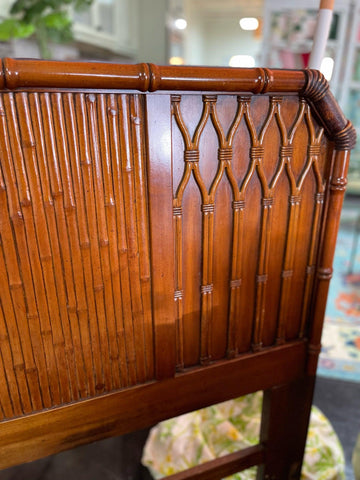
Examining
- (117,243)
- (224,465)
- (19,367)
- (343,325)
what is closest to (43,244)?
(117,243)

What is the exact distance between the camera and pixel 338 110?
2.64ft

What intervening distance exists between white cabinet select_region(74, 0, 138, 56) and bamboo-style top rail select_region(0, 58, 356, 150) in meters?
2.39

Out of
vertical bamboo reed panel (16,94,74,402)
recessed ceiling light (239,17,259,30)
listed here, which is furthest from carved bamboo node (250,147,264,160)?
recessed ceiling light (239,17,259,30)

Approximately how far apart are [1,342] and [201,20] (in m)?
7.02

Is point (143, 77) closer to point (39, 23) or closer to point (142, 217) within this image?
point (142, 217)

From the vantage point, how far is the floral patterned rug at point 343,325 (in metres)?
2.25

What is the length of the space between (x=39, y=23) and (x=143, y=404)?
2139mm

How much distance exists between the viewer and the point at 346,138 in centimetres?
84

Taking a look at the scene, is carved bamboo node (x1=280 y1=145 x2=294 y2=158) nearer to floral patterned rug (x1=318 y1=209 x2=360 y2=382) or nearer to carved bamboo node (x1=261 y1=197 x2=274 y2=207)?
carved bamboo node (x1=261 y1=197 x2=274 y2=207)

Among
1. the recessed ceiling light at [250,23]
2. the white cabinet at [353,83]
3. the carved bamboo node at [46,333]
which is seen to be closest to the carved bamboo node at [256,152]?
the carved bamboo node at [46,333]

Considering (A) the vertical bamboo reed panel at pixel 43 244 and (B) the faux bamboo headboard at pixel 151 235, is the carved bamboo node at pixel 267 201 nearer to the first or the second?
(B) the faux bamboo headboard at pixel 151 235

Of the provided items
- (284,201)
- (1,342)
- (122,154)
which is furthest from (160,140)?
(1,342)

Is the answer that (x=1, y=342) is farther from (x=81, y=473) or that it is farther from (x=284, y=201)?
(x=81, y=473)

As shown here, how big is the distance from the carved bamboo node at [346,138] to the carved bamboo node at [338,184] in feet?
0.23
